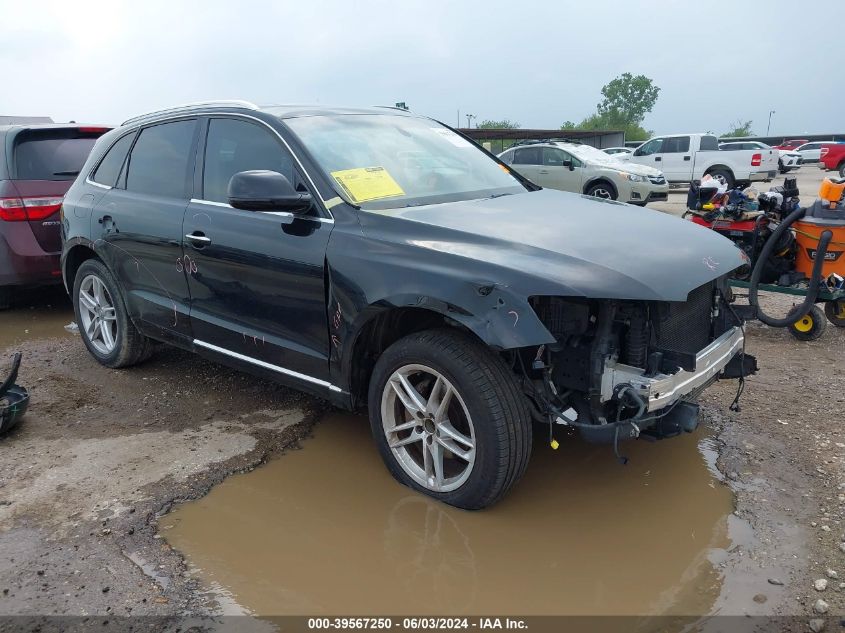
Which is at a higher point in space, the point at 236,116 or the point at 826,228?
the point at 236,116

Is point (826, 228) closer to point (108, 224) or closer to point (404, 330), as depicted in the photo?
point (404, 330)

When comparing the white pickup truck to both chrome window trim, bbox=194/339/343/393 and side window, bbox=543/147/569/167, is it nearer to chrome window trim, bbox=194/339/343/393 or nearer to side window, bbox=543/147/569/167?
side window, bbox=543/147/569/167

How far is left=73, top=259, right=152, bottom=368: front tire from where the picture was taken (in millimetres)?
4754

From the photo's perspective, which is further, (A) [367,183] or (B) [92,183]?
(B) [92,183]

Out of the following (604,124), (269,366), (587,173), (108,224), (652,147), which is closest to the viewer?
(269,366)

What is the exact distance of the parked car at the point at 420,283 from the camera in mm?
2762

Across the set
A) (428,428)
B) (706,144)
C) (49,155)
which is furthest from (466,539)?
(706,144)

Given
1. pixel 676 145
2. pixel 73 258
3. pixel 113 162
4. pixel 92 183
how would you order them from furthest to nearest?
1. pixel 676 145
2. pixel 73 258
3. pixel 92 183
4. pixel 113 162

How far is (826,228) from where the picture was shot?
5.34 meters

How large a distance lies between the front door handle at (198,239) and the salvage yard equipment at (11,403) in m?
1.26

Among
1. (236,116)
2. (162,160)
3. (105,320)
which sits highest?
(236,116)

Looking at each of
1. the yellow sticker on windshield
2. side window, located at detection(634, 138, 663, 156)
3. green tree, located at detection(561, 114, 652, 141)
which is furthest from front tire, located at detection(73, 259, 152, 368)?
green tree, located at detection(561, 114, 652, 141)

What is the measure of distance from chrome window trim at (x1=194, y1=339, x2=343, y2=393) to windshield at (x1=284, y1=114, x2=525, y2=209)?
915 millimetres

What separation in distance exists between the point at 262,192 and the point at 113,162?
7.21 feet
